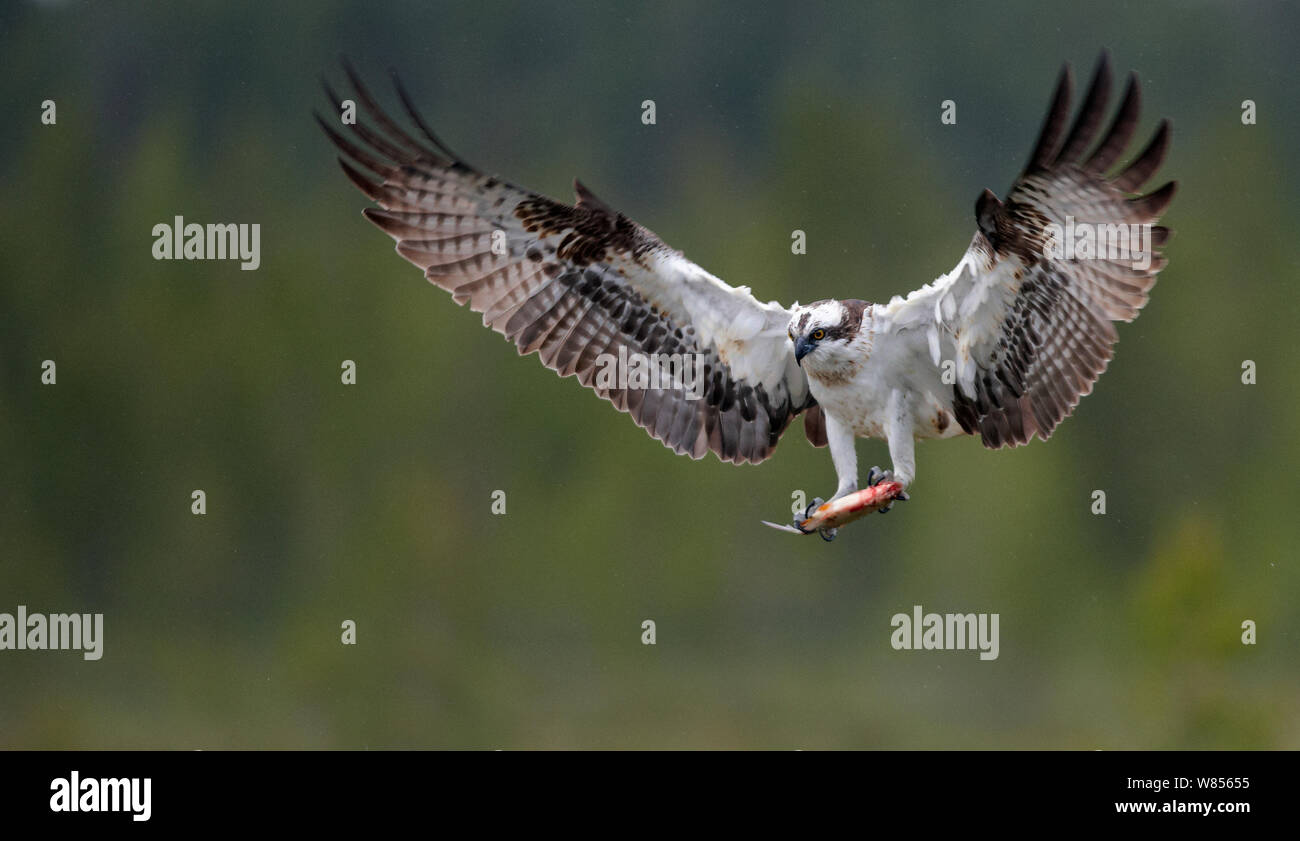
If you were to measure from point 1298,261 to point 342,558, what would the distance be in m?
14.8

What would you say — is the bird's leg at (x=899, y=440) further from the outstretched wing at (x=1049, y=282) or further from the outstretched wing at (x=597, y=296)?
the outstretched wing at (x=597, y=296)

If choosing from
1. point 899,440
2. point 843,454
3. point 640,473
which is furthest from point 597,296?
point 640,473

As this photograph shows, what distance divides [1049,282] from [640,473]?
16.8 metres

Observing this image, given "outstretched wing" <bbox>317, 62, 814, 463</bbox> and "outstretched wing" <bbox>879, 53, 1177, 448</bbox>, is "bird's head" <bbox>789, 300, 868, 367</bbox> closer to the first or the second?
"outstretched wing" <bbox>879, 53, 1177, 448</bbox>

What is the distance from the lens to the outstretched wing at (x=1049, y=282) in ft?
19.2

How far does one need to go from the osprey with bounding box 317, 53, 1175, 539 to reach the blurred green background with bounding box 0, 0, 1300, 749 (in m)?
13.4

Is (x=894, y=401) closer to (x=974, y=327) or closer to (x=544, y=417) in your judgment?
(x=974, y=327)

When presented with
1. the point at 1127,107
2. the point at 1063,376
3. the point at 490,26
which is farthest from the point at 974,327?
the point at 490,26

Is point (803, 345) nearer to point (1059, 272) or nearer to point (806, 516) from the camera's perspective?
point (806, 516)

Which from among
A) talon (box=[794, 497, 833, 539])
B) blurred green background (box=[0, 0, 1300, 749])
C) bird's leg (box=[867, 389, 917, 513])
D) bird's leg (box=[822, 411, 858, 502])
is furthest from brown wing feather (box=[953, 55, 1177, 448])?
blurred green background (box=[0, 0, 1300, 749])

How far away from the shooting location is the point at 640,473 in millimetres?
23031

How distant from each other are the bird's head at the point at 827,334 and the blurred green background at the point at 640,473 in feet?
46.4

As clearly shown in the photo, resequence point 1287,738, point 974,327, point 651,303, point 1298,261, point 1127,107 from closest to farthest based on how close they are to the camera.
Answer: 1. point 1127,107
2. point 974,327
3. point 651,303
4. point 1287,738
5. point 1298,261

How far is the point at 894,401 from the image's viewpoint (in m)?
6.62
